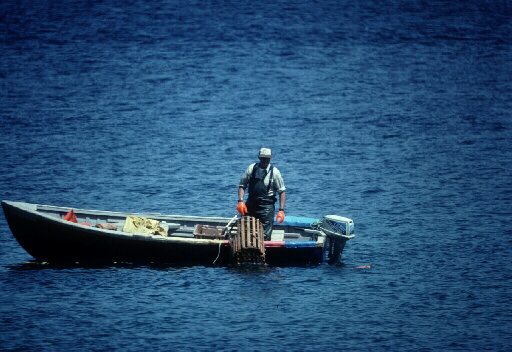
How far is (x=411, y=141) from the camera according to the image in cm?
3981

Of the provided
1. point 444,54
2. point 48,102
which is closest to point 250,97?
point 48,102

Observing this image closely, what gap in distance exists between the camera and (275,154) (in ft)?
125

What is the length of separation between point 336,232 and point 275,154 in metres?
18.5

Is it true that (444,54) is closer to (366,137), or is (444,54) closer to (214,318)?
(366,137)

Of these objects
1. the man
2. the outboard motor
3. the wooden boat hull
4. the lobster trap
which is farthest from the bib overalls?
the outboard motor

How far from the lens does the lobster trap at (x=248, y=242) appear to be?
1914 centimetres

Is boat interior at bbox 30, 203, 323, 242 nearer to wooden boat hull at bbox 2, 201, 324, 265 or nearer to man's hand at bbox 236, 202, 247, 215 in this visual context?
wooden boat hull at bbox 2, 201, 324, 265

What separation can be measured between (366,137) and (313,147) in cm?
295

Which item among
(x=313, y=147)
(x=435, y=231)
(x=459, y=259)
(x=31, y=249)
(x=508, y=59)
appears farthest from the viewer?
(x=508, y=59)

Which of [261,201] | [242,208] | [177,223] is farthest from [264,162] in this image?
[177,223]

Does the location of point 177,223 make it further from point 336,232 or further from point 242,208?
point 336,232

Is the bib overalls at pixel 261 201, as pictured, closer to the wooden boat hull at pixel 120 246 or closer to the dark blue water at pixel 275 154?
the wooden boat hull at pixel 120 246

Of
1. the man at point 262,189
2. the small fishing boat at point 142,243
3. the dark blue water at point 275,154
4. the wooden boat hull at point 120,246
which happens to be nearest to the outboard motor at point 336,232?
the small fishing boat at point 142,243

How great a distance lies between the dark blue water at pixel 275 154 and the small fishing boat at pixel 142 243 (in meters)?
0.34
